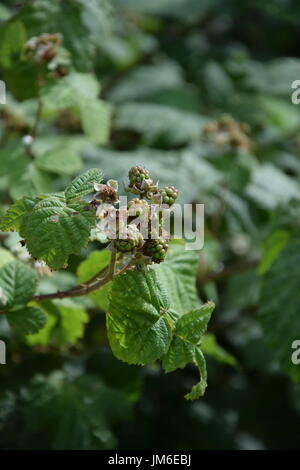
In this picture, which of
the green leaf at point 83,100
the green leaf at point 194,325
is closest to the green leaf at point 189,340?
the green leaf at point 194,325

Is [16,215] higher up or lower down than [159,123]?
lower down

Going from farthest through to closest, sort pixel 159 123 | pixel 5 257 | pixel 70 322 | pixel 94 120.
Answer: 1. pixel 159 123
2. pixel 94 120
3. pixel 70 322
4. pixel 5 257

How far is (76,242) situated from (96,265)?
0.27 m

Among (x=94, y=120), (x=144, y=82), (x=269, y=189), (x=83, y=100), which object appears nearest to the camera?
(x=83, y=100)

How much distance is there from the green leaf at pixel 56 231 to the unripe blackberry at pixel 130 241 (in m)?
0.07

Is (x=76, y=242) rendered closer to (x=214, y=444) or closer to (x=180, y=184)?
(x=180, y=184)

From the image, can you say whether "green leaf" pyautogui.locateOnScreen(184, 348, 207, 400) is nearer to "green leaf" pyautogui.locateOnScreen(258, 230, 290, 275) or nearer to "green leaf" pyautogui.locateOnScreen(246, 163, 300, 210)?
"green leaf" pyautogui.locateOnScreen(258, 230, 290, 275)

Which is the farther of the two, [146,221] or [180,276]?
[180,276]

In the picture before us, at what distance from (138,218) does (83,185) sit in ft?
0.43

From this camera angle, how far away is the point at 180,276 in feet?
4.91

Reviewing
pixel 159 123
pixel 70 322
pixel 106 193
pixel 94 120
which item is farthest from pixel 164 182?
pixel 106 193

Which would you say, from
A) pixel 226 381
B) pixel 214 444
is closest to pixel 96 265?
pixel 214 444

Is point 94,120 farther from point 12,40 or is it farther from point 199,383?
point 199,383

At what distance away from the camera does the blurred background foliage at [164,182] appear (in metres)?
1.87
